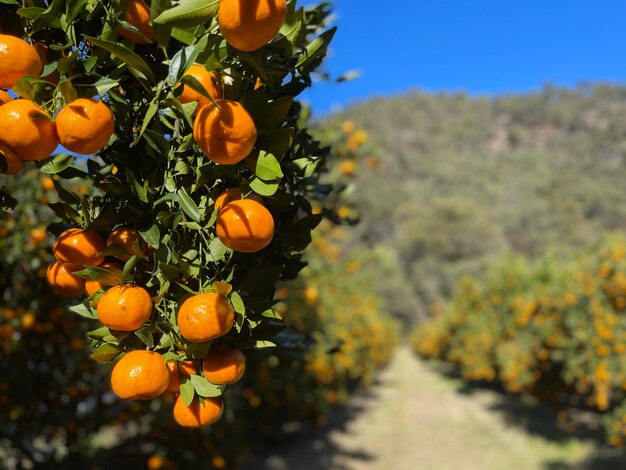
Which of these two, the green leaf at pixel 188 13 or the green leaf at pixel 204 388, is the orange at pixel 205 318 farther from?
the green leaf at pixel 188 13

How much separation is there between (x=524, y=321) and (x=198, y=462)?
720 cm

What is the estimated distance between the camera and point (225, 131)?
73 cm

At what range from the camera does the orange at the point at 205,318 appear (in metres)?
0.76

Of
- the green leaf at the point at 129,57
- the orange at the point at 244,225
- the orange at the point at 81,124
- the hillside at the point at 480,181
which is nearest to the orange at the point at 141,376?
the orange at the point at 244,225

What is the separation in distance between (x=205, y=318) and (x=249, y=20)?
1.49 ft

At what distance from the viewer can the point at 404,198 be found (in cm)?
5000

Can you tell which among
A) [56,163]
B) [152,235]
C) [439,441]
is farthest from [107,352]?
[439,441]

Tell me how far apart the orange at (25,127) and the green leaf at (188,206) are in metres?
0.23

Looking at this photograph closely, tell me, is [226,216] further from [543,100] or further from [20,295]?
[543,100]

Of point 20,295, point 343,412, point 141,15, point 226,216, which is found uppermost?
point 141,15

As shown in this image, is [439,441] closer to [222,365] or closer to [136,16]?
[222,365]

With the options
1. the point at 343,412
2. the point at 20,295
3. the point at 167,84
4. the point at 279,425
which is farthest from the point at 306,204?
the point at 343,412

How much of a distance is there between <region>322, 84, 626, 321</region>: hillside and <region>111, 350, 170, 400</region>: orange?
367 cm

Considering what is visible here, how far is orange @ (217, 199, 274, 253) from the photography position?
0.77 meters
